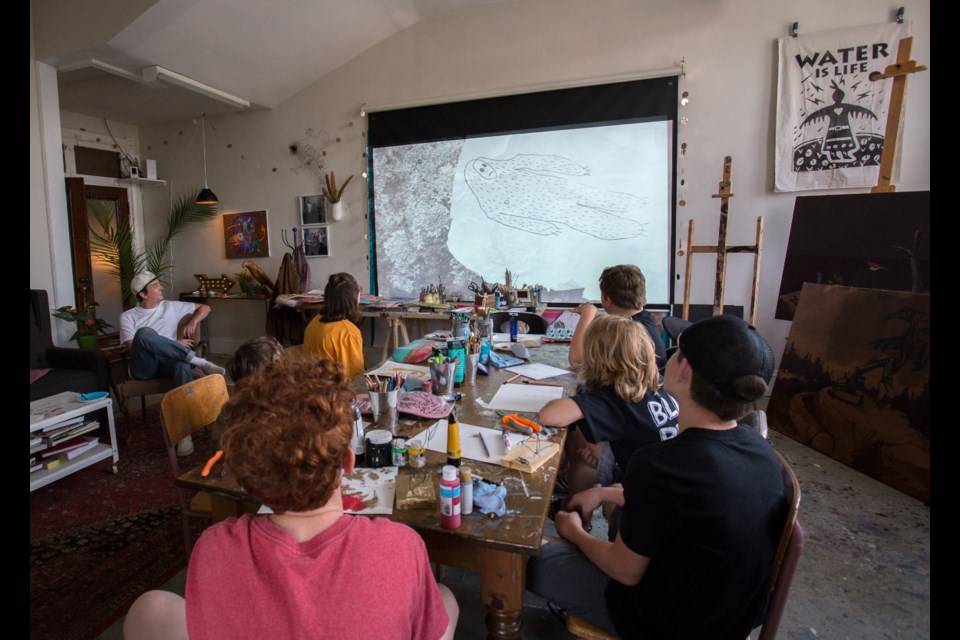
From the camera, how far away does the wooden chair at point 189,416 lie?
1.81 metres

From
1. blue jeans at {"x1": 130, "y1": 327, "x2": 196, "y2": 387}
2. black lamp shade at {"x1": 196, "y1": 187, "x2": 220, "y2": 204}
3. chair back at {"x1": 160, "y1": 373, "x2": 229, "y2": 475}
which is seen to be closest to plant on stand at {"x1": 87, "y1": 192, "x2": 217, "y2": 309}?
black lamp shade at {"x1": 196, "y1": 187, "x2": 220, "y2": 204}

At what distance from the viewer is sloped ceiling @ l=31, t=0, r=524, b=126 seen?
13.5 feet

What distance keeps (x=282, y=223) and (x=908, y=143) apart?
6.09 m

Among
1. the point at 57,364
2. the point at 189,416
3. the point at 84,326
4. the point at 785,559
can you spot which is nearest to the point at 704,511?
the point at 785,559

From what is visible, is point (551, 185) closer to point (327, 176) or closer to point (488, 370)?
point (327, 176)

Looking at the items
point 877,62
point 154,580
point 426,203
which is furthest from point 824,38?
point 154,580

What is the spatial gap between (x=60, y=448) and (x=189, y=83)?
3.71 metres

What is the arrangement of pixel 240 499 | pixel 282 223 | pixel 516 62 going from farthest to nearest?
1. pixel 282 223
2. pixel 516 62
3. pixel 240 499

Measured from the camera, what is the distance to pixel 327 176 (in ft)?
18.3

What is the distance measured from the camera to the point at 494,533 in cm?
109

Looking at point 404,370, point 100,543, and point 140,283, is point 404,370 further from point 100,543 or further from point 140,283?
point 140,283

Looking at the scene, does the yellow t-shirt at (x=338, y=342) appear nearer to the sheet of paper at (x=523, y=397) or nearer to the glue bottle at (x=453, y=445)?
the sheet of paper at (x=523, y=397)

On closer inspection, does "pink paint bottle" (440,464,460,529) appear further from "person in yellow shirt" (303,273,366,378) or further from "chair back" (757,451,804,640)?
"person in yellow shirt" (303,273,366,378)

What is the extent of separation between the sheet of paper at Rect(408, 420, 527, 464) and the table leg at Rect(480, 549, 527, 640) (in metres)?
0.32
